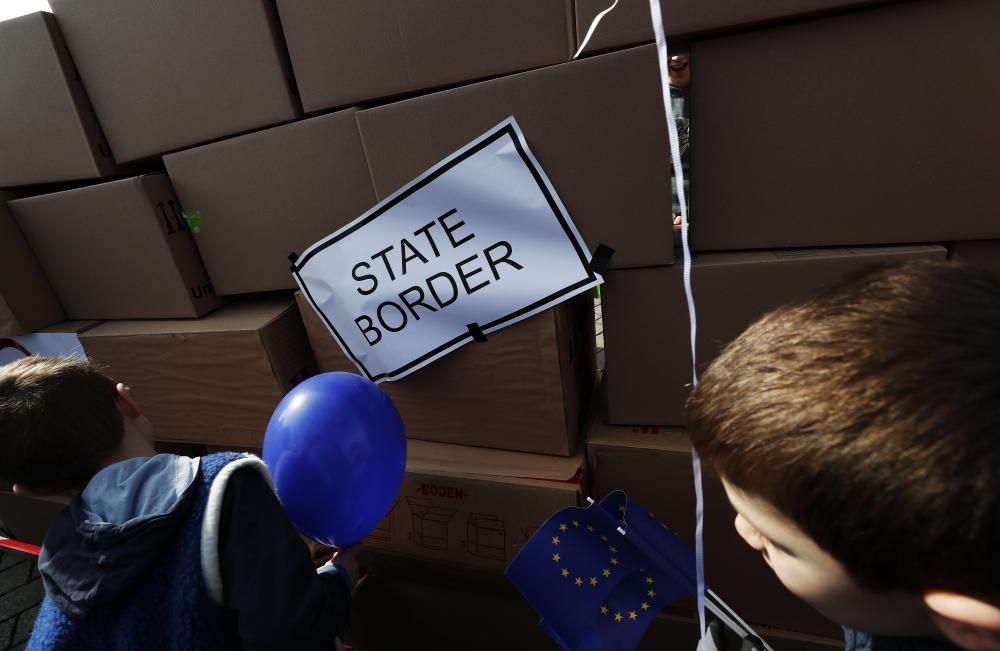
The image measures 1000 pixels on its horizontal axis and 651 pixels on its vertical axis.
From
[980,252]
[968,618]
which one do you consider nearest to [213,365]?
[968,618]

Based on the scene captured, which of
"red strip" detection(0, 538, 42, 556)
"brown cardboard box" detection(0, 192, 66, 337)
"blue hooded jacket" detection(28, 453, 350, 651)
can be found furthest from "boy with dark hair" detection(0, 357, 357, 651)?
"red strip" detection(0, 538, 42, 556)

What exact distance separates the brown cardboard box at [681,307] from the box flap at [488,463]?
0.48 ft

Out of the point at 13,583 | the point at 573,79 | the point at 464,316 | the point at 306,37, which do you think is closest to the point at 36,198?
the point at 306,37

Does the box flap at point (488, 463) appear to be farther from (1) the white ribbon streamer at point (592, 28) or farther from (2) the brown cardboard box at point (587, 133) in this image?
(1) the white ribbon streamer at point (592, 28)

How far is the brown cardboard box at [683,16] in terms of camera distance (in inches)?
26.6

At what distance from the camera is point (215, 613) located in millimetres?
635

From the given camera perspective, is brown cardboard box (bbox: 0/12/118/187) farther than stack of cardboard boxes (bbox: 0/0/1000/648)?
Yes

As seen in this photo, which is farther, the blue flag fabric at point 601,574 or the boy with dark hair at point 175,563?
the blue flag fabric at point 601,574

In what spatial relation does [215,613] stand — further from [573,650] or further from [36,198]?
[36,198]

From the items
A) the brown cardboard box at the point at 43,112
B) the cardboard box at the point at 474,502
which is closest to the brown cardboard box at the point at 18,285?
the brown cardboard box at the point at 43,112

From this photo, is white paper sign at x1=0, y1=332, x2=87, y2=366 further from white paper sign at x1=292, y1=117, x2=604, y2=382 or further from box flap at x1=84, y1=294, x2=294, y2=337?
white paper sign at x1=292, y1=117, x2=604, y2=382

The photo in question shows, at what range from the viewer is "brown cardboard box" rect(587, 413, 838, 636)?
38.4 inches

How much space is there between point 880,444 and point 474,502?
806 millimetres

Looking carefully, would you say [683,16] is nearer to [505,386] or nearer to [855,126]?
[855,126]
